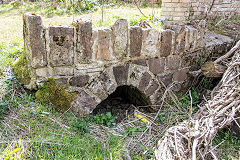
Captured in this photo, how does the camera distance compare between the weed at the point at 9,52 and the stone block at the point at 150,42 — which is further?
the weed at the point at 9,52

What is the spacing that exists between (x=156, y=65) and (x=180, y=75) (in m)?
0.54

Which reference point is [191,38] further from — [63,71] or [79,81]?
[63,71]

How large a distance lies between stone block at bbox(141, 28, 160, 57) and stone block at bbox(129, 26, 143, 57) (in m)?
0.06

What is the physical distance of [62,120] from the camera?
2.31m

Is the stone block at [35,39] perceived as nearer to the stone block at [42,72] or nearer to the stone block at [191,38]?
the stone block at [42,72]

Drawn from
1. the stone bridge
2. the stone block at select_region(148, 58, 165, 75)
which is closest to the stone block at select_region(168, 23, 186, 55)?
the stone bridge

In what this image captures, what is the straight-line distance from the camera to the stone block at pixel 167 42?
272cm

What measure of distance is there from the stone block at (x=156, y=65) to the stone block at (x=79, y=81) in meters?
0.89

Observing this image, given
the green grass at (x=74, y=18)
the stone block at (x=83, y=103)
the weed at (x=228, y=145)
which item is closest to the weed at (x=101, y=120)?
the stone block at (x=83, y=103)

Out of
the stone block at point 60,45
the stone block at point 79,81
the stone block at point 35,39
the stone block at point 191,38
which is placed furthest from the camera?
the stone block at point 191,38

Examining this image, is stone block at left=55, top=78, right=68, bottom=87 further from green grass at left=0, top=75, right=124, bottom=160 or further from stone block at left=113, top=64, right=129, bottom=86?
stone block at left=113, top=64, right=129, bottom=86

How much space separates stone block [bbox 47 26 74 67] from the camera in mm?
2119

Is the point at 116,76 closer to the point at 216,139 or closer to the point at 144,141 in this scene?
the point at 144,141

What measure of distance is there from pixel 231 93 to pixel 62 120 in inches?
76.8
